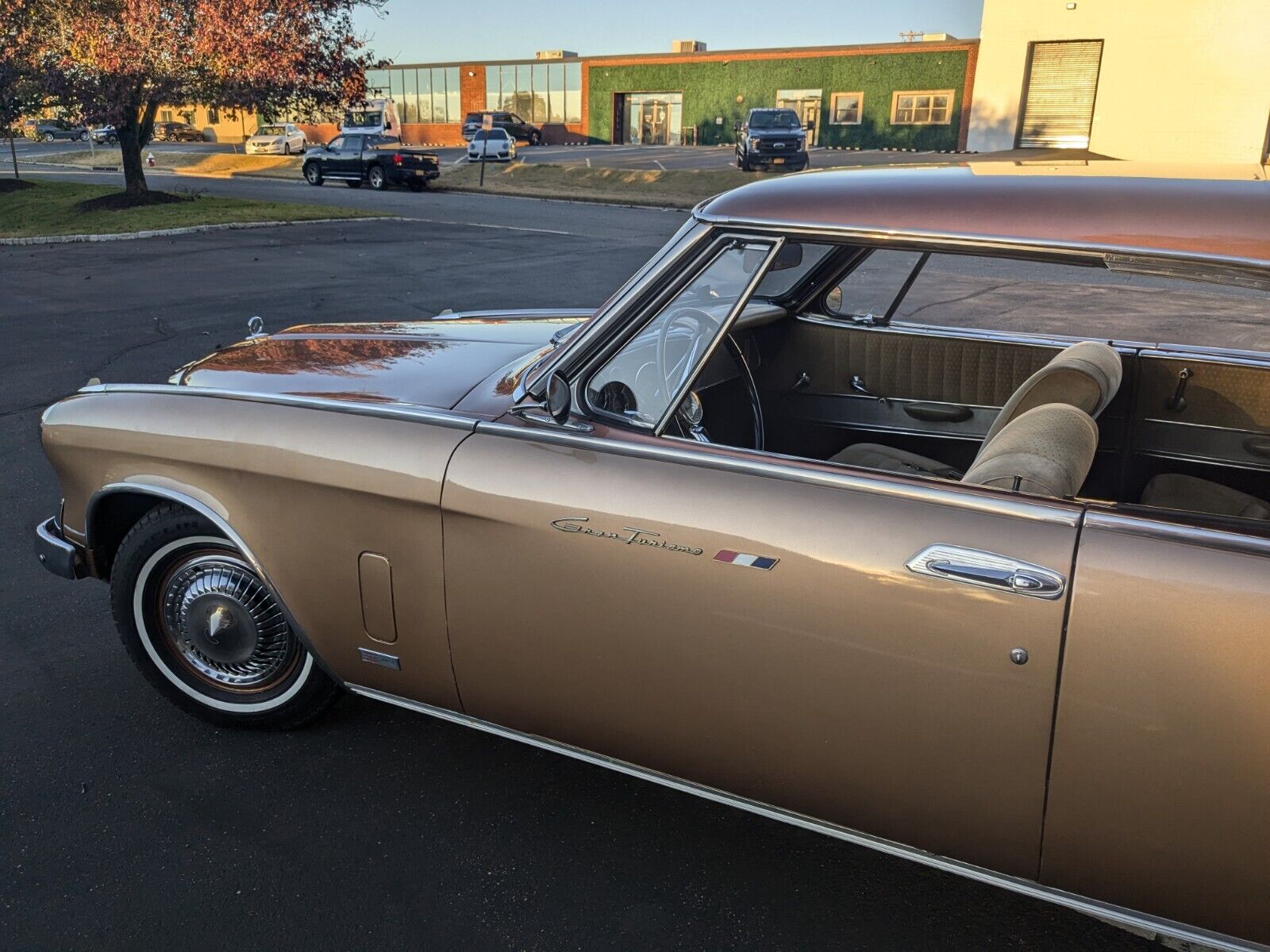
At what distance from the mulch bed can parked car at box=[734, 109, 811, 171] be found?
1524 centimetres

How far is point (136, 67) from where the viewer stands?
61.2 feet

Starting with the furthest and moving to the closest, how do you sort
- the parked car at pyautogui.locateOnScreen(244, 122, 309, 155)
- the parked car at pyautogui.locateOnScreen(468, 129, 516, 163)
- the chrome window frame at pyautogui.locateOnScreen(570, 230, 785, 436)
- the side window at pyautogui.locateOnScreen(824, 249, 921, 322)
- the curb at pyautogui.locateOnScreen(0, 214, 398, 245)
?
the parked car at pyautogui.locateOnScreen(244, 122, 309, 155), the parked car at pyautogui.locateOnScreen(468, 129, 516, 163), the curb at pyautogui.locateOnScreen(0, 214, 398, 245), the side window at pyautogui.locateOnScreen(824, 249, 921, 322), the chrome window frame at pyautogui.locateOnScreen(570, 230, 785, 436)

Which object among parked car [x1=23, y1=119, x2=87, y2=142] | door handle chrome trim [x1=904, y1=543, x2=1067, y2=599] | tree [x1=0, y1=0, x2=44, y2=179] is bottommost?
door handle chrome trim [x1=904, y1=543, x2=1067, y2=599]

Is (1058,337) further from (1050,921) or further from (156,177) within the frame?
(156,177)

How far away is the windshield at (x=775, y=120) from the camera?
29469mm

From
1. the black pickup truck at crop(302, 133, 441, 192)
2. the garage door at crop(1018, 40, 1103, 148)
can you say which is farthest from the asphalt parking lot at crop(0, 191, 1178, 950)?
the garage door at crop(1018, 40, 1103, 148)

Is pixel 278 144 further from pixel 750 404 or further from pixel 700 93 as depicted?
pixel 750 404

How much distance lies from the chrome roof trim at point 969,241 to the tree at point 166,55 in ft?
64.9

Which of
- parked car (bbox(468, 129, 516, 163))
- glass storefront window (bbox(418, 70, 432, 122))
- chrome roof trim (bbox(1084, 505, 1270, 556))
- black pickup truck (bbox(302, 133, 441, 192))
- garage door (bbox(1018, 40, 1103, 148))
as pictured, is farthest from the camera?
glass storefront window (bbox(418, 70, 432, 122))

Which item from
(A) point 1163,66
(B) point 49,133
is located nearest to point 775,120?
(A) point 1163,66

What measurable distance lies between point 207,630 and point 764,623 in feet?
5.73

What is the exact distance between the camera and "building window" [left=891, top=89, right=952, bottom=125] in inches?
1681

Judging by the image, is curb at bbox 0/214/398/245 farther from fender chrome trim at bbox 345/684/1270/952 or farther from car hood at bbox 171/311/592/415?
fender chrome trim at bbox 345/684/1270/952

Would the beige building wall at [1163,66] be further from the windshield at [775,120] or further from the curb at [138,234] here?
the curb at [138,234]
